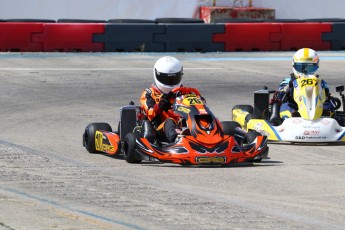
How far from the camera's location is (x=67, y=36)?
78.5ft

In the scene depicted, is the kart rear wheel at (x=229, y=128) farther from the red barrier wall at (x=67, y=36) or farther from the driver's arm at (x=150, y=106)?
the red barrier wall at (x=67, y=36)

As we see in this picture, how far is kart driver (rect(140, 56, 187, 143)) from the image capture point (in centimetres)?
1136

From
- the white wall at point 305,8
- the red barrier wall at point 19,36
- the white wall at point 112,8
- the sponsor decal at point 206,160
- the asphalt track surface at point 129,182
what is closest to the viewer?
the asphalt track surface at point 129,182

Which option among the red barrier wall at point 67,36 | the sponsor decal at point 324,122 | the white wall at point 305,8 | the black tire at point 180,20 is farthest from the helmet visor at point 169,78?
the white wall at point 305,8

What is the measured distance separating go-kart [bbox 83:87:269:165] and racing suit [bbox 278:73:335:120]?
180cm

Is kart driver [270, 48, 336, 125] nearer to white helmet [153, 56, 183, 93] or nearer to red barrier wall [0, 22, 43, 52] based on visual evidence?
white helmet [153, 56, 183, 93]

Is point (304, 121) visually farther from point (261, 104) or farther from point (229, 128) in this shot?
point (229, 128)

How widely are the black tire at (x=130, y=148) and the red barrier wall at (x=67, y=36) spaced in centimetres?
1277

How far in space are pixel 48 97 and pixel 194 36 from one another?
7735 mm

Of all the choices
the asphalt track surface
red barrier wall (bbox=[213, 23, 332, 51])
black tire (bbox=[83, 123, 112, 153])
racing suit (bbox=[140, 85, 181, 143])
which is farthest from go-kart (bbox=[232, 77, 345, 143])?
red barrier wall (bbox=[213, 23, 332, 51])

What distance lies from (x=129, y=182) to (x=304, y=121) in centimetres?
372

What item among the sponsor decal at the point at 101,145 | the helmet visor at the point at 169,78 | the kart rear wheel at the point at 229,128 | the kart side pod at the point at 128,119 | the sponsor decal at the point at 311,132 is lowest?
the sponsor decal at the point at 311,132

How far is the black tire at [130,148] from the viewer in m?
11.0

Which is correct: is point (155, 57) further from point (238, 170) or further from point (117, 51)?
point (238, 170)
